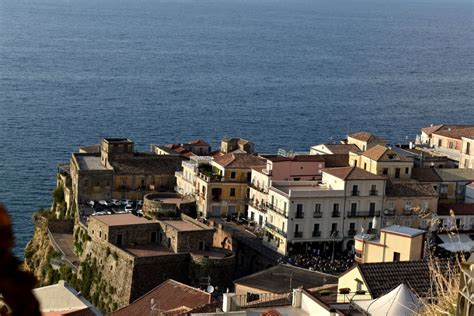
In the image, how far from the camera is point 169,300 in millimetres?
30812

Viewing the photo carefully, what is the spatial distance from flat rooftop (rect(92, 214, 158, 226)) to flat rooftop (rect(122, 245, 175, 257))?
36.7 inches

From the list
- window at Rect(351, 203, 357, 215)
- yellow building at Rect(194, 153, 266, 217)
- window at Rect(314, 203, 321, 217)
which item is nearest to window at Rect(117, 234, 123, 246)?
yellow building at Rect(194, 153, 266, 217)

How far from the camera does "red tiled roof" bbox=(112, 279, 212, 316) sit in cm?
2903

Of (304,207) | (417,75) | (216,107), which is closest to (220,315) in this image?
(304,207)

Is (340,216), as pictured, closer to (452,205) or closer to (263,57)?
(452,205)

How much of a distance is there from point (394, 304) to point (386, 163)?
105 ft

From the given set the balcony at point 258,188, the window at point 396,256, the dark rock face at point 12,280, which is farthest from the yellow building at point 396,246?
the dark rock face at point 12,280

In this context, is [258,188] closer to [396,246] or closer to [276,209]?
[276,209]

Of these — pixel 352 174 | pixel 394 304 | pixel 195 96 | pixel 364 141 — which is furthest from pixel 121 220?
pixel 195 96

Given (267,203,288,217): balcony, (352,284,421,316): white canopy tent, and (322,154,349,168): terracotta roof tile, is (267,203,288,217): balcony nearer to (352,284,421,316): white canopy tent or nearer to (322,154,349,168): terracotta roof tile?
(322,154,349,168): terracotta roof tile

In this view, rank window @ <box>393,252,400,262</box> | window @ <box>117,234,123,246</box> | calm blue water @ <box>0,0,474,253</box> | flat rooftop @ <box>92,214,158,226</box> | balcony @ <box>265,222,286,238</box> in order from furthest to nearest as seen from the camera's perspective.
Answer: calm blue water @ <box>0,0,474,253</box> → balcony @ <box>265,222,286,238</box> → flat rooftop @ <box>92,214,158,226</box> → window @ <box>117,234,123,246</box> → window @ <box>393,252,400,262</box>

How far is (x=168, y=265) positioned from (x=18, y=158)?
3298cm

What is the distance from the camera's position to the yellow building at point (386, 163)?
158ft

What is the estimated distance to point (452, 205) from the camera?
47.9 m
